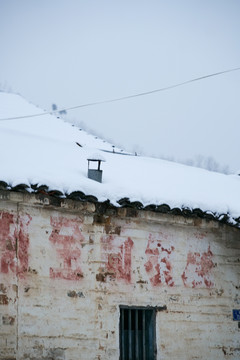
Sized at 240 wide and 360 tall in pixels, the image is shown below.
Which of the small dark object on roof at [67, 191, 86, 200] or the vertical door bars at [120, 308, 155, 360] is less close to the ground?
the small dark object on roof at [67, 191, 86, 200]

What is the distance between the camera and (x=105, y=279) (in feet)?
32.4

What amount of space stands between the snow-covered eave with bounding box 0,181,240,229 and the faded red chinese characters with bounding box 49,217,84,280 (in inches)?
17.6

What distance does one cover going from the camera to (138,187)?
10438 millimetres

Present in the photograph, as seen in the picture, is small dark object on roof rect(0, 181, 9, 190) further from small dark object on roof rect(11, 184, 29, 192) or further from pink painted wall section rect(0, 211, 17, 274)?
pink painted wall section rect(0, 211, 17, 274)

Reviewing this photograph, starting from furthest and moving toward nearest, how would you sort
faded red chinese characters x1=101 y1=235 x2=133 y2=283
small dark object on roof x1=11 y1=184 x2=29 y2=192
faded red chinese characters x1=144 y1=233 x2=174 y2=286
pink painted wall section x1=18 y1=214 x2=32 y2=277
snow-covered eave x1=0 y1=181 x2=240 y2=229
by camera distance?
1. faded red chinese characters x1=144 y1=233 x2=174 y2=286
2. faded red chinese characters x1=101 y1=235 x2=133 y2=283
3. pink painted wall section x1=18 y1=214 x2=32 y2=277
4. snow-covered eave x1=0 y1=181 x2=240 y2=229
5. small dark object on roof x1=11 y1=184 x2=29 y2=192

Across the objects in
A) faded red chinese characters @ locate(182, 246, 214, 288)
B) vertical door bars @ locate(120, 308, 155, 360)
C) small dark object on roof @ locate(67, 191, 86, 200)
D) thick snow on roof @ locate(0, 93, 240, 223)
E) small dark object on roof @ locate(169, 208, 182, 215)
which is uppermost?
thick snow on roof @ locate(0, 93, 240, 223)

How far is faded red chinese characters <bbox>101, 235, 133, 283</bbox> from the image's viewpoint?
9992mm

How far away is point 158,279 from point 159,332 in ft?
2.90

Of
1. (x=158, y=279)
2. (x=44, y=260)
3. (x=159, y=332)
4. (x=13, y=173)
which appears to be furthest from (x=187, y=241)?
(x=13, y=173)

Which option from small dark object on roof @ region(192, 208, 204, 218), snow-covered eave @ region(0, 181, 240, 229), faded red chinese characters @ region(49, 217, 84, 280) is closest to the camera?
snow-covered eave @ region(0, 181, 240, 229)

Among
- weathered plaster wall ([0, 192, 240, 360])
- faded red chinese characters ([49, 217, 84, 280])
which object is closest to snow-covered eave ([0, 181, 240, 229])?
weathered plaster wall ([0, 192, 240, 360])

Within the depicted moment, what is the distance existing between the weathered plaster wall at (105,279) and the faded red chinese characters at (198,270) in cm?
2

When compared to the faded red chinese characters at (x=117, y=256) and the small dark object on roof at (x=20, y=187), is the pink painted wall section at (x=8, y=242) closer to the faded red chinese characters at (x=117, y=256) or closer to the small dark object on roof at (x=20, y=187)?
the small dark object on roof at (x=20, y=187)

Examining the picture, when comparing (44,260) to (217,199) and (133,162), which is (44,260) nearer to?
(217,199)
